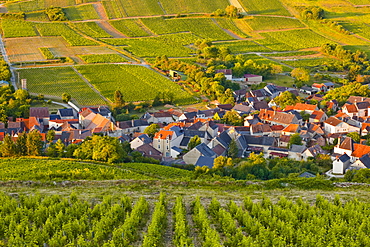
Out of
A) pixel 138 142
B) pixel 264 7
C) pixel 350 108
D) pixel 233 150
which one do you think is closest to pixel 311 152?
pixel 233 150

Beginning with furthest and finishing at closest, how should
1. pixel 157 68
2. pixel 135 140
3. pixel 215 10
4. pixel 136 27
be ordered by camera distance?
pixel 215 10 → pixel 136 27 → pixel 157 68 → pixel 135 140

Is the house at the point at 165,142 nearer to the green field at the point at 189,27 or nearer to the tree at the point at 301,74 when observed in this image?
the tree at the point at 301,74

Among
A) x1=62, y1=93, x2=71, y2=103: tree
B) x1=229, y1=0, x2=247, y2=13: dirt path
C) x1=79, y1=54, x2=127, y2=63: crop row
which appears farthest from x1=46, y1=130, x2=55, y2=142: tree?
x1=229, y1=0, x2=247, y2=13: dirt path

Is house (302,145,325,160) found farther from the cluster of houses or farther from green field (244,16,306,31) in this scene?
green field (244,16,306,31)

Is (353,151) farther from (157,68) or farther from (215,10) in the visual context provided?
(215,10)

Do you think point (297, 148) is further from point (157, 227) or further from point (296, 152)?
point (157, 227)

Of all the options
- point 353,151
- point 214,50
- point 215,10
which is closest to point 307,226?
point 353,151
